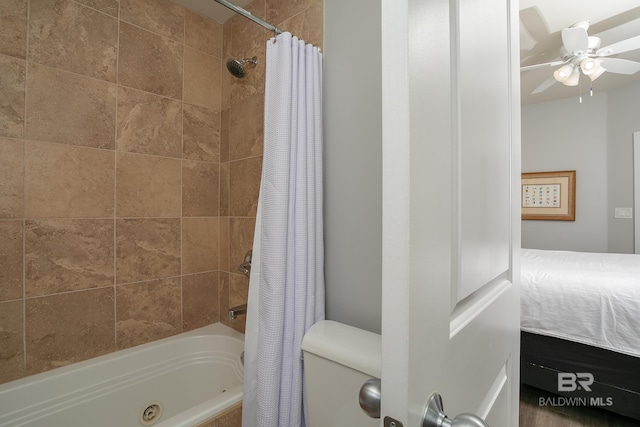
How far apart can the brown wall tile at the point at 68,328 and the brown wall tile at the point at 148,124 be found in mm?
730

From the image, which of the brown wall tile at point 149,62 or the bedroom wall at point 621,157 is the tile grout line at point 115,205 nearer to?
the brown wall tile at point 149,62

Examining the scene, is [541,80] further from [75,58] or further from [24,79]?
[24,79]

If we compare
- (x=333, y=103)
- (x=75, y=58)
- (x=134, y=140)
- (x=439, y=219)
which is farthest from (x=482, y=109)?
Result: (x=75, y=58)

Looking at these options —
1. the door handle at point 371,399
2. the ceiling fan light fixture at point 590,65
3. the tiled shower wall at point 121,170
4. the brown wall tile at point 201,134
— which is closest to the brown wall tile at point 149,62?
the tiled shower wall at point 121,170

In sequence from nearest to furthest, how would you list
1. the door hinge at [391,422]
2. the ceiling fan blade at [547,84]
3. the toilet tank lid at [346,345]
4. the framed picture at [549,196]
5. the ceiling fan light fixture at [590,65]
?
the door hinge at [391,422]
the toilet tank lid at [346,345]
the ceiling fan light fixture at [590,65]
the ceiling fan blade at [547,84]
the framed picture at [549,196]

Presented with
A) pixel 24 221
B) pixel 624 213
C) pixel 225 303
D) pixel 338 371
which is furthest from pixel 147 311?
pixel 624 213

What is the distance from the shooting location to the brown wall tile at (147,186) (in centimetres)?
140

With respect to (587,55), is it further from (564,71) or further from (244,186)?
(244,186)

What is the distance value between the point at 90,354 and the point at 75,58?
1360mm

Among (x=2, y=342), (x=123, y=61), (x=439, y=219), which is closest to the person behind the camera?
(x=439, y=219)

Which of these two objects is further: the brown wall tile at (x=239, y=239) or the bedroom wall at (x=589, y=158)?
the bedroom wall at (x=589, y=158)

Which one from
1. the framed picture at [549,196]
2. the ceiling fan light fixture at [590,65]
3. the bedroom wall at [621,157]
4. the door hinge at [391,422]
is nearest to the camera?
the door hinge at [391,422]

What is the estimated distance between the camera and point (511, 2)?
701mm
